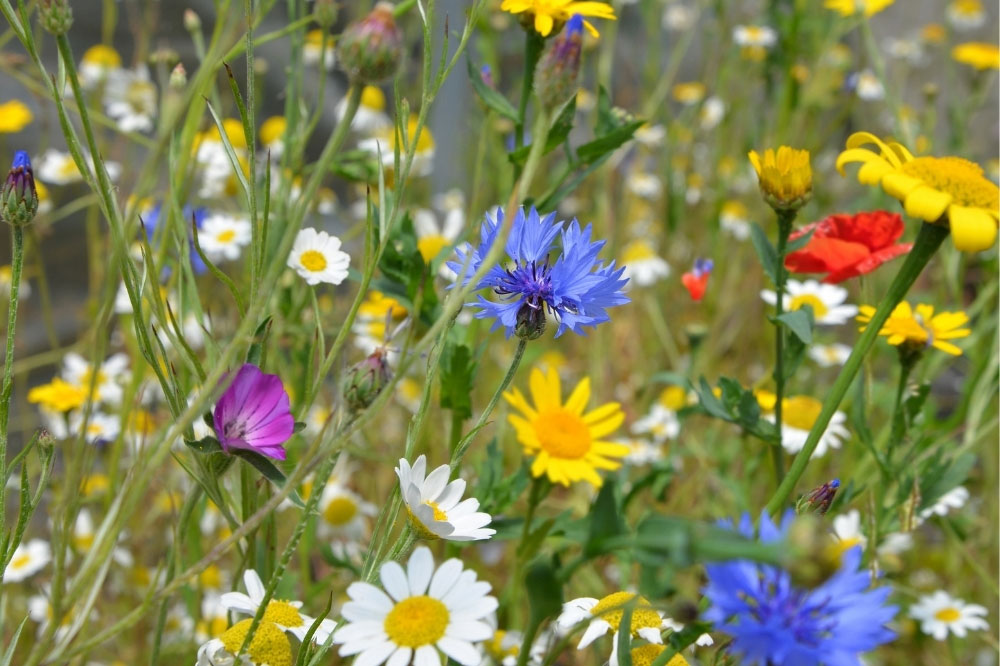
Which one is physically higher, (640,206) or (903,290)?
(640,206)

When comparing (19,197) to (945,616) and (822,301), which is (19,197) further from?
(945,616)

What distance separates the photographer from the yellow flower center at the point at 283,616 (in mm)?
405

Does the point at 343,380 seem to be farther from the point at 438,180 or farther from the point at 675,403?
the point at 438,180

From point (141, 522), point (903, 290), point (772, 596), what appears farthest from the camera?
point (141, 522)

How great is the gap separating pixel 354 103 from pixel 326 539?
64 centimetres

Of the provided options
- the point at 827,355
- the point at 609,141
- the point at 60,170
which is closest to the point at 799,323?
the point at 609,141

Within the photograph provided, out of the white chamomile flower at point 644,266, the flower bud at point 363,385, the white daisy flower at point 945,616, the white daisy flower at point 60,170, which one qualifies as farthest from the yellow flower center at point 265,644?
the white chamomile flower at point 644,266

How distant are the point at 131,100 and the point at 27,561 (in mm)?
553

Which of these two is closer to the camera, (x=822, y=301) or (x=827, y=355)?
(x=822, y=301)

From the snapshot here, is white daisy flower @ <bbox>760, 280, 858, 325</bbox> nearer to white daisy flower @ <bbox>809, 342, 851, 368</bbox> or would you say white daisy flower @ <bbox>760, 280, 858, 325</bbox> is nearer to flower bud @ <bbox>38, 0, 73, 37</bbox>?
white daisy flower @ <bbox>809, 342, 851, 368</bbox>

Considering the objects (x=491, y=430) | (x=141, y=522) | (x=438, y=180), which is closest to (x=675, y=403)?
(x=491, y=430)

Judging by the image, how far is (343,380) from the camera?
352mm

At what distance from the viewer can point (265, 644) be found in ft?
1.28

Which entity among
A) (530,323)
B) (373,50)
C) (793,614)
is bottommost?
(793,614)
